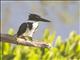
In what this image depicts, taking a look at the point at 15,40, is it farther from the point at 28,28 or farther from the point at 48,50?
the point at 48,50

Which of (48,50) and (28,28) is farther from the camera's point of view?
(48,50)

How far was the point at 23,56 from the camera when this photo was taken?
151cm

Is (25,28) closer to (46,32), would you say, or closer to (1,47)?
(1,47)

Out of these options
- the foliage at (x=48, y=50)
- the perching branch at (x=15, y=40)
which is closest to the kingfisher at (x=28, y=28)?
the perching branch at (x=15, y=40)

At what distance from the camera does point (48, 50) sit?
1503 mm

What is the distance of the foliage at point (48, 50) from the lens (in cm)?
146

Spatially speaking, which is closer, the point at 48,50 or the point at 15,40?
the point at 15,40

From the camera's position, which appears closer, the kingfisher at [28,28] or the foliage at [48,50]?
the kingfisher at [28,28]

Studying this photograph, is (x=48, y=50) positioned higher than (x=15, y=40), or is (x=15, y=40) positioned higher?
(x=15, y=40)

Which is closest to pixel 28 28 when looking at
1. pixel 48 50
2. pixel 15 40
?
pixel 15 40

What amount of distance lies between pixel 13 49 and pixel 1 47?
3.1 inches

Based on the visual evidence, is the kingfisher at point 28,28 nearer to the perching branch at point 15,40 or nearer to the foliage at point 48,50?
the perching branch at point 15,40

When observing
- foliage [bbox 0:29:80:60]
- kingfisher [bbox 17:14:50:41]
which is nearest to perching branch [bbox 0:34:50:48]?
kingfisher [bbox 17:14:50:41]

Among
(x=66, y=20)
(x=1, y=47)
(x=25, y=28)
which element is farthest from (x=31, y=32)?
(x=66, y=20)
